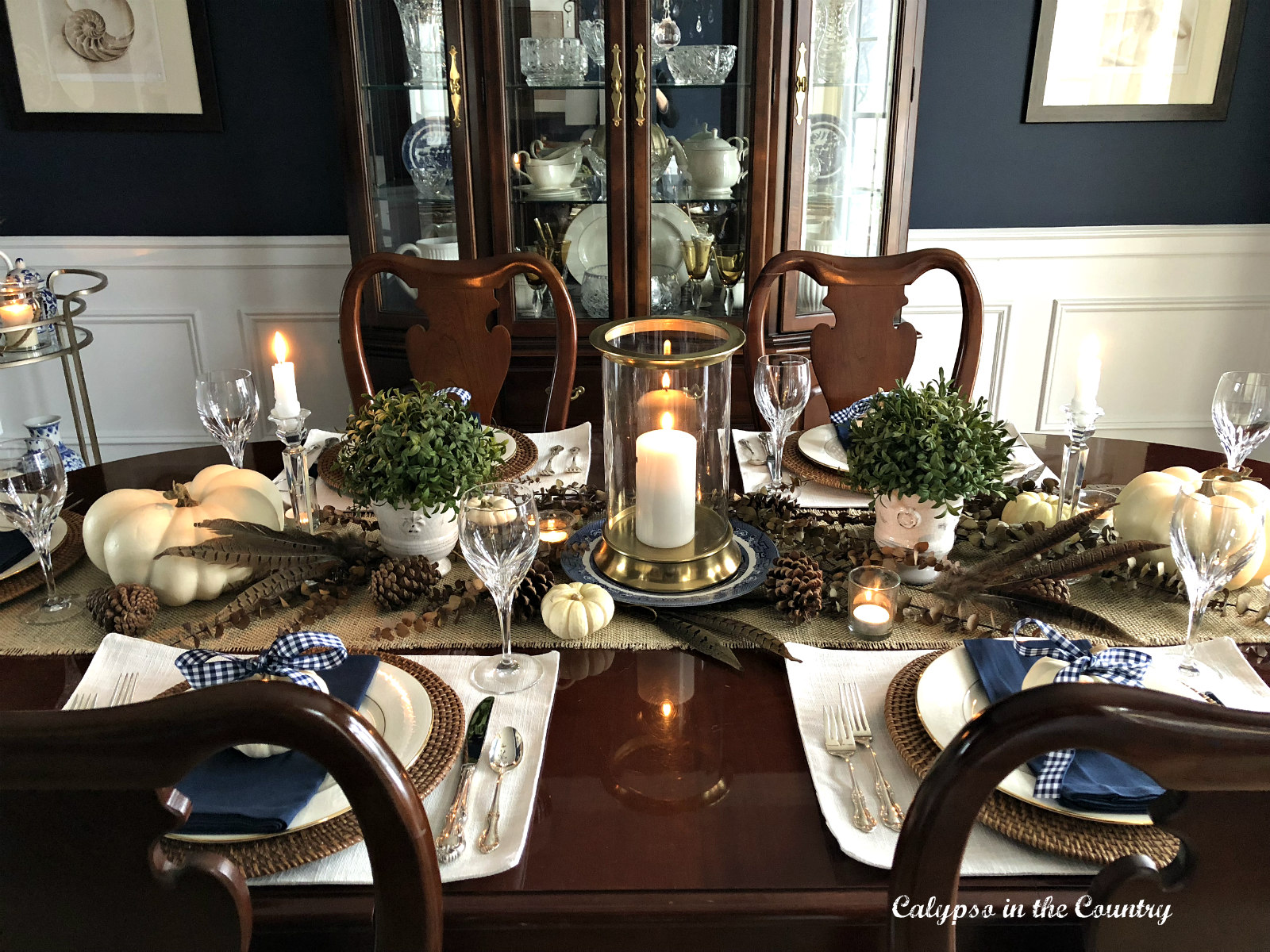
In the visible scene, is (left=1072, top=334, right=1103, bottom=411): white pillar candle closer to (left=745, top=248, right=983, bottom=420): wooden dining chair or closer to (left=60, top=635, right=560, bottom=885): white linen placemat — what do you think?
(left=745, top=248, right=983, bottom=420): wooden dining chair

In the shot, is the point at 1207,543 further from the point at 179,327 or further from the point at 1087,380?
the point at 179,327

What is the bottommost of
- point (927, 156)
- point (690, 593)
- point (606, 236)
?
point (690, 593)

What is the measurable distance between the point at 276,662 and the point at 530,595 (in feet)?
1.02

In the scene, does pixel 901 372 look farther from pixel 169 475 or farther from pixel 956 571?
pixel 169 475

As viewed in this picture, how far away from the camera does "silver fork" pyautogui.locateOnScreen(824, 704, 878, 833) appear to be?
72cm

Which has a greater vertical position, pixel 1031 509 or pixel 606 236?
pixel 606 236

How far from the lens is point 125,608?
3.31ft

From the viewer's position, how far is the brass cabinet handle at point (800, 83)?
2137 mm

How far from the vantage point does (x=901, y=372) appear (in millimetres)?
1760

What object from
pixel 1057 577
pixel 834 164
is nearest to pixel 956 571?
pixel 1057 577

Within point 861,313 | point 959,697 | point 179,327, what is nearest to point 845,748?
point 959,697

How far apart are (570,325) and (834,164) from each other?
930mm

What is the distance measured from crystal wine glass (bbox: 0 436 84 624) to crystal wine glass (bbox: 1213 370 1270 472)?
4.45ft

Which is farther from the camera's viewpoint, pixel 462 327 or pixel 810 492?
pixel 462 327
